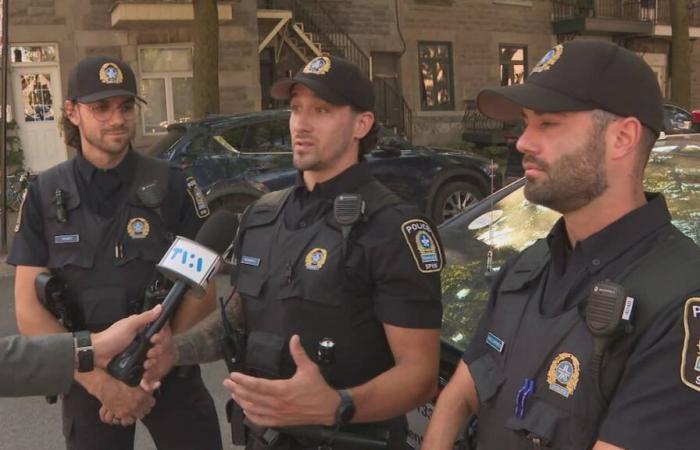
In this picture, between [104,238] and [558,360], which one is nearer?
[558,360]

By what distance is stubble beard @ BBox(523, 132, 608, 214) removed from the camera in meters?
1.48

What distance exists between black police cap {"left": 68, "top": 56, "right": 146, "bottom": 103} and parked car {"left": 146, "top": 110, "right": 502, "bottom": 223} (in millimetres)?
4956

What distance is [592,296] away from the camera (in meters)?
1.35

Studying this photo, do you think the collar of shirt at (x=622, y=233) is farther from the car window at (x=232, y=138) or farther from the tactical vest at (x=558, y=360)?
the car window at (x=232, y=138)

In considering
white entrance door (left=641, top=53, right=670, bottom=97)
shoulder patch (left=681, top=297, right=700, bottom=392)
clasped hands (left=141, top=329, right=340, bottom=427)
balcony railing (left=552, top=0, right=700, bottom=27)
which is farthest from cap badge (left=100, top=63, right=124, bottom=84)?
white entrance door (left=641, top=53, right=670, bottom=97)

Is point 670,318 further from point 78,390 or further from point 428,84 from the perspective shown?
point 428,84

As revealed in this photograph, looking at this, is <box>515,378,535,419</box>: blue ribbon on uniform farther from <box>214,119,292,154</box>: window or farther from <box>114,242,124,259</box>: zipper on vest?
<box>214,119,292,154</box>: window

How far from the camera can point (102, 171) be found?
261 centimetres

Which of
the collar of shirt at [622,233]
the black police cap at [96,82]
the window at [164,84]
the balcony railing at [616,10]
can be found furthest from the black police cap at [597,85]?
the balcony railing at [616,10]

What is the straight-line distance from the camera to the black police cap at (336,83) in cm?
205

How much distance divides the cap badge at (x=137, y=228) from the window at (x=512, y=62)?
19441 mm

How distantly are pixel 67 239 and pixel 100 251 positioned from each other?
0.12m

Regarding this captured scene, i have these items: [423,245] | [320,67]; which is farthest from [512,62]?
[423,245]

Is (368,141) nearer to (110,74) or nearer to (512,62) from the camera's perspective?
(110,74)
